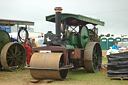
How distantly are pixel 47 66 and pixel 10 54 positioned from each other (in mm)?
3767

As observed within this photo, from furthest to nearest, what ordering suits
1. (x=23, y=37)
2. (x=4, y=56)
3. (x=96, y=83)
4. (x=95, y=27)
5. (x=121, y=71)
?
(x=23, y=37) < (x=95, y=27) < (x=4, y=56) < (x=121, y=71) < (x=96, y=83)

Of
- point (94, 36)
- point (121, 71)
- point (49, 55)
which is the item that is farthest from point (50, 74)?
point (94, 36)

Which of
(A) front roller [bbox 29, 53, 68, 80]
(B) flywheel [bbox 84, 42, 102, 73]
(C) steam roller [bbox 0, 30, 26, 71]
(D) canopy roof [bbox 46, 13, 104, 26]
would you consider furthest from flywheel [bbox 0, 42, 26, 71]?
(B) flywheel [bbox 84, 42, 102, 73]

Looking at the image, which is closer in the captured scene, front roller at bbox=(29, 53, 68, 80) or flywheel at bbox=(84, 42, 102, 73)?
front roller at bbox=(29, 53, 68, 80)

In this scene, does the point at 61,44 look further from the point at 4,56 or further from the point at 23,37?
the point at 23,37

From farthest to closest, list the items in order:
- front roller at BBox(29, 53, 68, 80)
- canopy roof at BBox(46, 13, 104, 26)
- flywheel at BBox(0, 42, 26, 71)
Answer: flywheel at BBox(0, 42, 26, 71)
canopy roof at BBox(46, 13, 104, 26)
front roller at BBox(29, 53, 68, 80)

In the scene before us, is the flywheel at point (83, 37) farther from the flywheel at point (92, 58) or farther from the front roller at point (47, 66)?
the front roller at point (47, 66)

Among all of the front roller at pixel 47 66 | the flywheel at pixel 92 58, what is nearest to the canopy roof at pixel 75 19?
the flywheel at pixel 92 58

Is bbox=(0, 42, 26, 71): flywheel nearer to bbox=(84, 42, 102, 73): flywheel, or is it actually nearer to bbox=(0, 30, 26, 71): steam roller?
bbox=(0, 30, 26, 71): steam roller

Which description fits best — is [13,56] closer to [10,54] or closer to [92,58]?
[10,54]

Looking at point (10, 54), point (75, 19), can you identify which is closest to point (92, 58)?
point (75, 19)

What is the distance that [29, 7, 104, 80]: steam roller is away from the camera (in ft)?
23.3

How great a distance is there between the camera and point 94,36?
35.1 feet

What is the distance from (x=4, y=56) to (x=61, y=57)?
3.07 m
